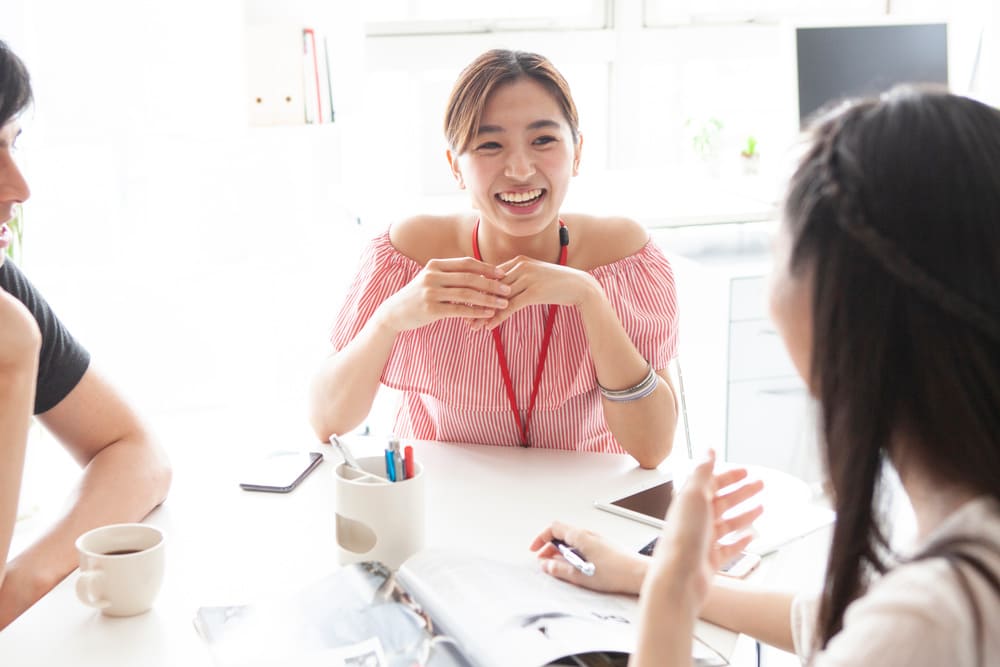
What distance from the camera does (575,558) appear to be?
3.52ft

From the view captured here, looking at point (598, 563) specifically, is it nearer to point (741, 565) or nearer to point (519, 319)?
point (741, 565)

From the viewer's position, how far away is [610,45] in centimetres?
352

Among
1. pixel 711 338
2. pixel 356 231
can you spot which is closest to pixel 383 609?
pixel 711 338

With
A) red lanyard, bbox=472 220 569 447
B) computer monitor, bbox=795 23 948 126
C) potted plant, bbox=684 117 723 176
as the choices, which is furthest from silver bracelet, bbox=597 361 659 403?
potted plant, bbox=684 117 723 176

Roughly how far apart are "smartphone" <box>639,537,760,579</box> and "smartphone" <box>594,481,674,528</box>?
68 millimetres

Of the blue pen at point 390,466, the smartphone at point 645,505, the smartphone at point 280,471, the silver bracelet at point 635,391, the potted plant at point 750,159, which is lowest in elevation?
the smartphone at point 645,505

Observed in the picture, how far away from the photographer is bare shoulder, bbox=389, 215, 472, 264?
1.74 m

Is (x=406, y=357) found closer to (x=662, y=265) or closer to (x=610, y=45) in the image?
(x=662, y=265)

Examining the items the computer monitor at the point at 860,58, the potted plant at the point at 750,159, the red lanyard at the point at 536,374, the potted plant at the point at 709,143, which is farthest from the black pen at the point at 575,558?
the potted plant at the point at 750,159

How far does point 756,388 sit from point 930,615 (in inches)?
82.0

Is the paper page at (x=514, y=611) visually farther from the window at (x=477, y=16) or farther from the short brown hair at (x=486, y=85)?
the window at (x=477, y=16)

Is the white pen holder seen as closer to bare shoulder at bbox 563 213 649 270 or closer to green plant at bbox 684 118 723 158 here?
bare shoulder at bbox 563 213 649 270

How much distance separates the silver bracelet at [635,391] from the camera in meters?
1.52

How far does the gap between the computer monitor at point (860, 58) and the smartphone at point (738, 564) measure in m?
2.05
